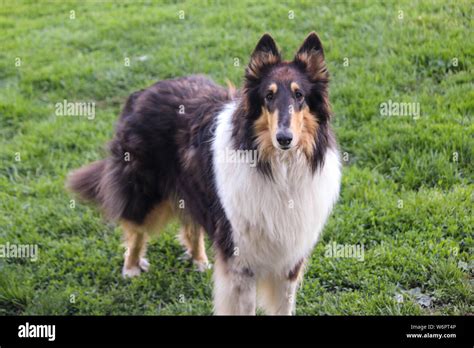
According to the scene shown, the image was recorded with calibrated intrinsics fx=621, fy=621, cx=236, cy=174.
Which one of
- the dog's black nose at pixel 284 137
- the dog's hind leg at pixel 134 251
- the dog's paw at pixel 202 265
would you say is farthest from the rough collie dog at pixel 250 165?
the dog's paw at pixel 202 265

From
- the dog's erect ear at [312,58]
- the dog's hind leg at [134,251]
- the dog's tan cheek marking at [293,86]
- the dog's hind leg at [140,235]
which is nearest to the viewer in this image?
the dog's tan cheek marking at [293,86]

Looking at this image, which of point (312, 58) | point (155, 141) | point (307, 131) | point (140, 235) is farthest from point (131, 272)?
point (312, 58)

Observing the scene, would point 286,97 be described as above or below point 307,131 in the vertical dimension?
above

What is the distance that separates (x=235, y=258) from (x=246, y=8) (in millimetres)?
6020

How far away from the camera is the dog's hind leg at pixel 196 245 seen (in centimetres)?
549

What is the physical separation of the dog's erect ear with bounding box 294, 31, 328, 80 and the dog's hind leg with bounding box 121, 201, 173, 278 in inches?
68.7

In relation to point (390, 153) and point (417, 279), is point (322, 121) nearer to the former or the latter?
point (417, 279)

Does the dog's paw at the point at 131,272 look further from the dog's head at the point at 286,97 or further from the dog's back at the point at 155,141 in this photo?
the dog's head at the point at 286,97

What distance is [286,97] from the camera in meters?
3.91

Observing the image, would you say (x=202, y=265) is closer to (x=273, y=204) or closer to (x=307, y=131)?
(x=273, y=204)

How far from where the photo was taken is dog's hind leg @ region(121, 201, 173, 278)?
523 centimetres

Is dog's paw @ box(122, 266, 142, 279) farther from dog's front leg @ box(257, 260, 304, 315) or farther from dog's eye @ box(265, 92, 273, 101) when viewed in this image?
dog's eye @ box(265, 92, 273, 101)

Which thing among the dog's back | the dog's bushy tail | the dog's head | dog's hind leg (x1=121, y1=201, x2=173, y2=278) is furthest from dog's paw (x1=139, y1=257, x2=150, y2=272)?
the dog's head

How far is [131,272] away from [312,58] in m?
2.54
